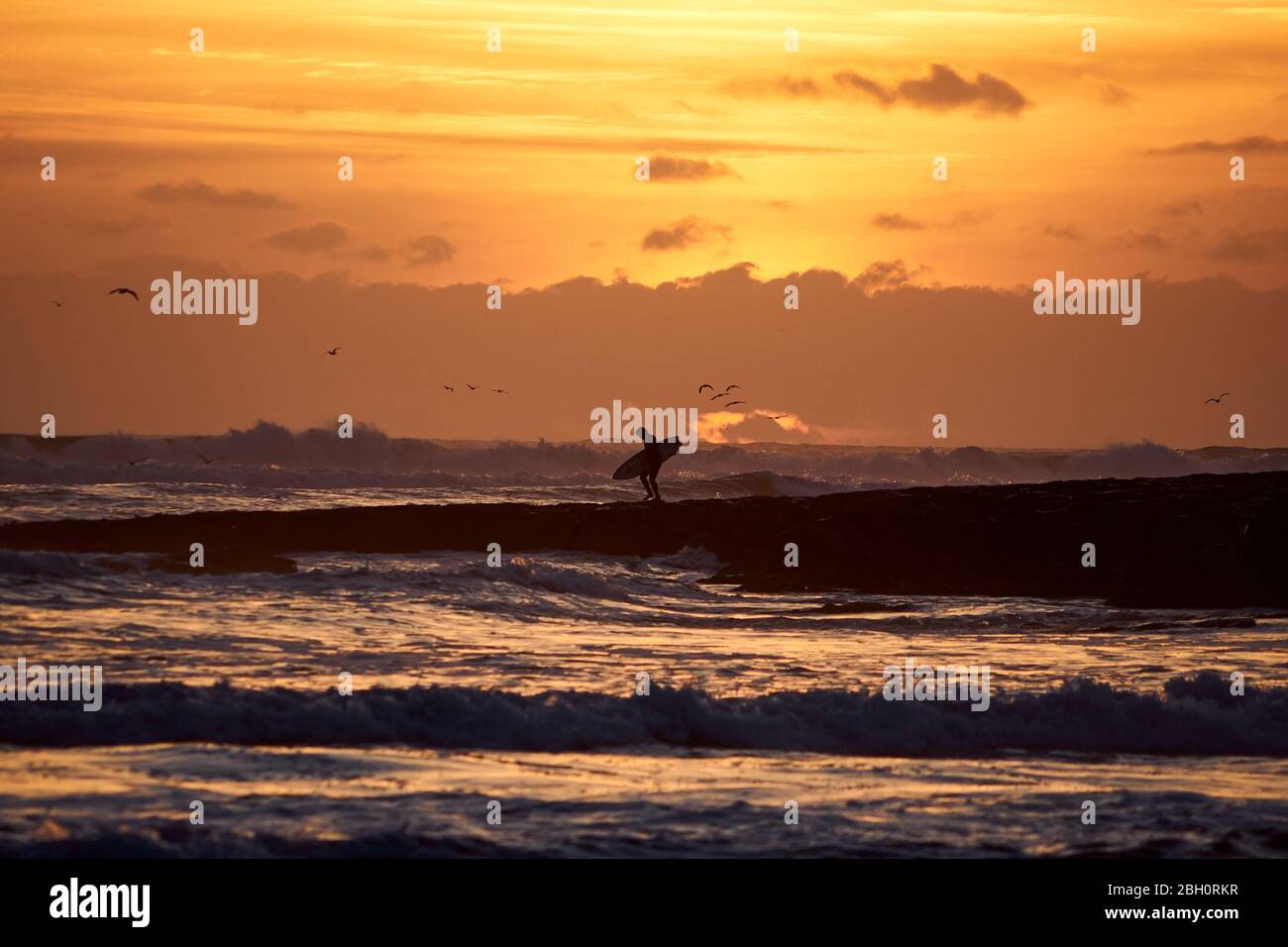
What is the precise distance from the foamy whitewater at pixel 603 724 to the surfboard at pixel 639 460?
1209 cm

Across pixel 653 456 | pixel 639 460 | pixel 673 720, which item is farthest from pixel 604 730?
pixel 639 460

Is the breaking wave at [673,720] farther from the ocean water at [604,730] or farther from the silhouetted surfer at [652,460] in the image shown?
the silhouetted surfer at [652,460]

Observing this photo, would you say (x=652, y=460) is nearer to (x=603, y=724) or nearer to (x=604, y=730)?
(x=603, y=724)

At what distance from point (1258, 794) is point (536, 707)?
6451 millimetres

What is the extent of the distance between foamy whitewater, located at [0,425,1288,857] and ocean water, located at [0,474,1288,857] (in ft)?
0.14

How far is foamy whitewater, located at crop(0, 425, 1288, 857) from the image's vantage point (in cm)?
1127

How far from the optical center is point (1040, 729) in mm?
15539

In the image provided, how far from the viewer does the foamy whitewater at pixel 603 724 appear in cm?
1127

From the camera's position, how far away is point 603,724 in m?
15.1

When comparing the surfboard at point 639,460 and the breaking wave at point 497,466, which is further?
the breaking wave at point 497,466
